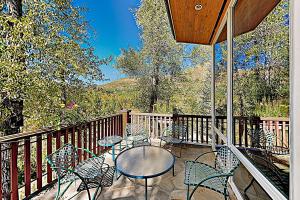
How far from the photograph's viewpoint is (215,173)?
2297mm

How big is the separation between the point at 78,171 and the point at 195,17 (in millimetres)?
3198

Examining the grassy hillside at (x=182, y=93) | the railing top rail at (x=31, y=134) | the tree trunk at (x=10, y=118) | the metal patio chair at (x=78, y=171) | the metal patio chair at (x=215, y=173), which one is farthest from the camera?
the grassy hillside at (x=182, y=93)

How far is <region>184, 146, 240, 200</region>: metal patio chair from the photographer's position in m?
1.97

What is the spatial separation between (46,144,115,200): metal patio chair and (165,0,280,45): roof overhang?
2.51 m

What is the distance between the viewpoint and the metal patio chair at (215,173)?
197 cm

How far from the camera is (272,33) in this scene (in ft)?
5.10

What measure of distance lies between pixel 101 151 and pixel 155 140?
6.07 ft

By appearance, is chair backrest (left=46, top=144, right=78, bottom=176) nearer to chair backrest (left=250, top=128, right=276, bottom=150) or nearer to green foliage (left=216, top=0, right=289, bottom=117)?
chair backrest (left=250, top=128, right=276, bottom=150)

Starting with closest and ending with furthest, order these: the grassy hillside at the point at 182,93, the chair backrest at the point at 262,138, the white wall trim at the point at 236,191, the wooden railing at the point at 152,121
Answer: the chair backrest at the point at 262,138, the white wall trim at the point at 236,191, the wooden railing at the point at 152,121, the grassy hillside at the point at 182,93

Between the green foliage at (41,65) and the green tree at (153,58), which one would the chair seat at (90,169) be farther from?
the green tree at (153,58)

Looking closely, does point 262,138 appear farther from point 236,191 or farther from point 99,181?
point 99,181

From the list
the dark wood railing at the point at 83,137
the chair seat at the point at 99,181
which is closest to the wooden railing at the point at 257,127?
the dark wood railing at the point at 83,137

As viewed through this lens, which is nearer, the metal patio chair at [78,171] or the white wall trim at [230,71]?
the metal patio chair at [78,171]

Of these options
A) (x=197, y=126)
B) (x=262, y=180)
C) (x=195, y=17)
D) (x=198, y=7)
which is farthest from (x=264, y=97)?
(x=197, y=126)
